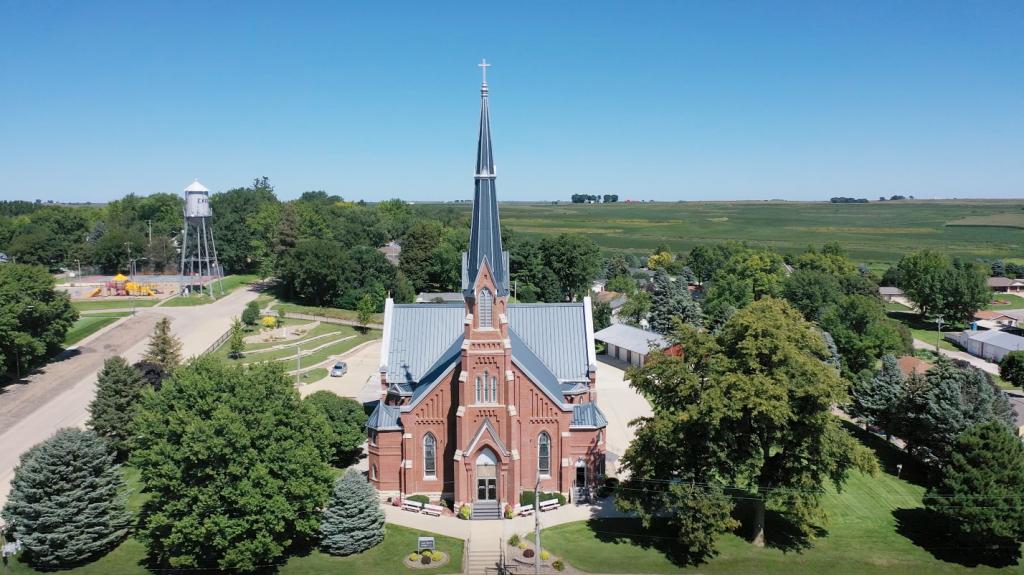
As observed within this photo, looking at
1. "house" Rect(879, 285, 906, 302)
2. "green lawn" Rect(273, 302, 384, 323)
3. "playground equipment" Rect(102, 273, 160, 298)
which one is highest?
"playground equipment" Rect(102, 273, 160, 298)

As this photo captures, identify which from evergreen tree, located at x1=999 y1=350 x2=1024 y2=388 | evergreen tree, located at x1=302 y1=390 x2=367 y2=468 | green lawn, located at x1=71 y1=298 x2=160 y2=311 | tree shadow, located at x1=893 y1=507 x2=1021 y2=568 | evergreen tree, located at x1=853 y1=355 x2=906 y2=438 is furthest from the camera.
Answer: green lawn, located at x1=71 y1=298 x2=160 y2=311

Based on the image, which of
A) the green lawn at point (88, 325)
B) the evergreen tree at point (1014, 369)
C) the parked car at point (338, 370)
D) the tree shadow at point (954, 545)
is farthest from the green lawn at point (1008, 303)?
the green lawn at point (88, 325)

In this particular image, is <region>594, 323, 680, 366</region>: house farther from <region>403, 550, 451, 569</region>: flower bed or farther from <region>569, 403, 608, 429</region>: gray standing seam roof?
<region>403, 550, 451, 569</region>: flower bed

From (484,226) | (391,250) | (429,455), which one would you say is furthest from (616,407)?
(391,250)

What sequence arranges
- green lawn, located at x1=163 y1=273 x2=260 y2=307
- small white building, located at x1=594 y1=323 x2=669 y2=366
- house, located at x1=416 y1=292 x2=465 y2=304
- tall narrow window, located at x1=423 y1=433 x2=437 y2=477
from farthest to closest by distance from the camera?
green lawn, located at x1=163 y1=273 x2=260 y2=307 < house, located at x1=416 y1=292 x2=465 y2=304 < small white building, located at x1=594 y1=323 x2=669 y2=366 < tall narrow window, located at x1=423 y1=433 x2=437 y2=477

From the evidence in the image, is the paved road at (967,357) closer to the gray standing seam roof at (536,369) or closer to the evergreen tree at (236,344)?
the gray standing seam roof at (536,369)

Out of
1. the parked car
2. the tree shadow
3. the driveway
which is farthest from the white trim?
the tree shadow

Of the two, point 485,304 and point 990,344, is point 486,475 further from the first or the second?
point 990,344
